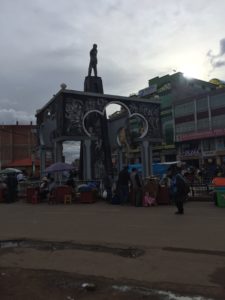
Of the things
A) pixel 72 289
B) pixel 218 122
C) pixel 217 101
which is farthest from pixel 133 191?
pixel 217 101

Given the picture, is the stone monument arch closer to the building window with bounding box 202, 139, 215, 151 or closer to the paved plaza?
the paved plaza

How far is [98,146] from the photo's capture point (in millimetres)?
27016

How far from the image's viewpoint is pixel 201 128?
62031 millimetres

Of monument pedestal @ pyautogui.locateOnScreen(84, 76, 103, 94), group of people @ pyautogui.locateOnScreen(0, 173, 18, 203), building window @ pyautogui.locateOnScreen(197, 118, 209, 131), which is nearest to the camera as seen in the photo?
group of people @ pyautogui.locateOnScreen(0, 173, 18, 203)

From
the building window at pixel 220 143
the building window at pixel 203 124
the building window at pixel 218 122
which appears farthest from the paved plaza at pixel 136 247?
the building window at pixel 203 124

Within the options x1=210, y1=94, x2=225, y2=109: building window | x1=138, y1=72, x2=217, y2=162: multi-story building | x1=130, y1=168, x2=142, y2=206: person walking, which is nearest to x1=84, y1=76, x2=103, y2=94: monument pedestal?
x1=130, y1=168, x2=142, y2=206: person walking

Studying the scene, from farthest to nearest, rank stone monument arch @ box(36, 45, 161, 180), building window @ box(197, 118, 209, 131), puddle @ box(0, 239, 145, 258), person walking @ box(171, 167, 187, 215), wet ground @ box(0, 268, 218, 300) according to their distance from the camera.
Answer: building window @ box(197, 118, 209, 131) → stone monument arch @ box(36, 45, 161, 180) → person walking @ box(171, 167, 187, 215) → puddle @ box(0, 239, 145, 258) → wet ground @ box(0, 268, 218, 300)

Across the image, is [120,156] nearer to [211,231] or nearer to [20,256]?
[211,231]

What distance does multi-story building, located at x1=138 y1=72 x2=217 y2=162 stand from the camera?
68.5m

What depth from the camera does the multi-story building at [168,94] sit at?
225 ft

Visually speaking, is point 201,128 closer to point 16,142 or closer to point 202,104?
point 202,104

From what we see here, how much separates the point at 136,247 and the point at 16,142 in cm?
9195

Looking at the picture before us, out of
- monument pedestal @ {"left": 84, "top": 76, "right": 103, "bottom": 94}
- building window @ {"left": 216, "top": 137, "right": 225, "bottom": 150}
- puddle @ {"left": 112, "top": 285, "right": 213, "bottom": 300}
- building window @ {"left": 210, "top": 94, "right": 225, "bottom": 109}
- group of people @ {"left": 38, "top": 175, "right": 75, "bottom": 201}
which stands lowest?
puddle @ {"left": 112, "top": 285, "right": 213, "bottom": 300}

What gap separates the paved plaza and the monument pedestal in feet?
48.1
